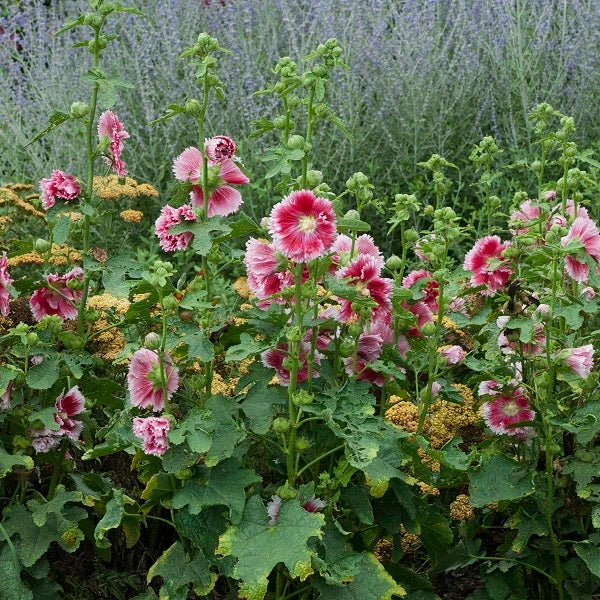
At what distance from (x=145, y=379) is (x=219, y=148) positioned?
1.57 ft

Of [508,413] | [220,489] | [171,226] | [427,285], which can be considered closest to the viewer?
[220,489]

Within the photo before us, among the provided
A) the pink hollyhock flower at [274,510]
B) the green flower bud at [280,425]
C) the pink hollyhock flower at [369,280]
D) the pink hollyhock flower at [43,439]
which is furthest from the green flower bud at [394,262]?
the pink hollyhock flower at [43,439]

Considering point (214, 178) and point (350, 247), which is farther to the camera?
point (350, 247)

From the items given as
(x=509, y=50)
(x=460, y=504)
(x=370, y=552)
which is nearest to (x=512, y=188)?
(x=509, y=50)

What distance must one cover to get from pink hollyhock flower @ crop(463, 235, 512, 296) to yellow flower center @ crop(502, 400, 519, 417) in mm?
322

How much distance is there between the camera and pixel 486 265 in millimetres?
2566

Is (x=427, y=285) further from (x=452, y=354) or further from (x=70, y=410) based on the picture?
(x=70, y=410)

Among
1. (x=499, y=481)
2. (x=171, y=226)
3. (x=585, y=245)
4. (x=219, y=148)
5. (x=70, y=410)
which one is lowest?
(x=499, y=481)

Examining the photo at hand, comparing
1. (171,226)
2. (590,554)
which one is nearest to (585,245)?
(590,554)

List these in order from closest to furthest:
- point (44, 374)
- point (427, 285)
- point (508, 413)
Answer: point (44, 374)
point (508, 413)
point (427, 285)

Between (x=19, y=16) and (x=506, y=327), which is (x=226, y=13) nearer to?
(x=19, y=16)

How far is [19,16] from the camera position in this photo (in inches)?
236

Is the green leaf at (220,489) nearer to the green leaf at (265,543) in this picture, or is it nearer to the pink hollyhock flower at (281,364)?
the green leaf at (265,543)

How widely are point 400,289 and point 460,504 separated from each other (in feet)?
1.99
